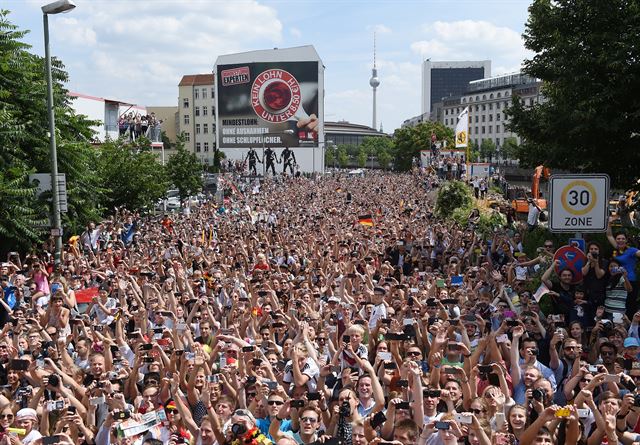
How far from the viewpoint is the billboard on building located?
7800cm

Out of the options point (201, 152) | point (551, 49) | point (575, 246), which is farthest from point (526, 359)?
point (201, 152)

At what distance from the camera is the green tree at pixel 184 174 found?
1444 inches

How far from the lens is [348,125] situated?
184 metres

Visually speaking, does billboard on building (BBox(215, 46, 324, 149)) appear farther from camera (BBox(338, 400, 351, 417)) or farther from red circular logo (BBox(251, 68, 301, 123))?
camera (BBox(338, 400, 351, 417))

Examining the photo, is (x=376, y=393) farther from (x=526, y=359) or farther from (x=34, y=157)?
(x=34, y=157)

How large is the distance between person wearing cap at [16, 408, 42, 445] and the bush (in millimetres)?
19825

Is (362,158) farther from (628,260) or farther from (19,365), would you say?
(19,365)

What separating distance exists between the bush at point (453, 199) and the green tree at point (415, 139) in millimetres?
53257

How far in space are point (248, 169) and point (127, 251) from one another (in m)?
64.6

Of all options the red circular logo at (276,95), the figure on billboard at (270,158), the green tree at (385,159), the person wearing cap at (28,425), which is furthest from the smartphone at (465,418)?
the green tree at (385,159)

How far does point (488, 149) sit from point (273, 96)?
138ft

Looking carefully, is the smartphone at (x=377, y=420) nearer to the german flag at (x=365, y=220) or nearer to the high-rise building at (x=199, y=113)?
the german flag at (x=365, y=220)

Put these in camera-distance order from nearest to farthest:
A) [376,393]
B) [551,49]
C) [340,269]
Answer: [376,393]
[340,269]
[551,49]

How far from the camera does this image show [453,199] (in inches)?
970
